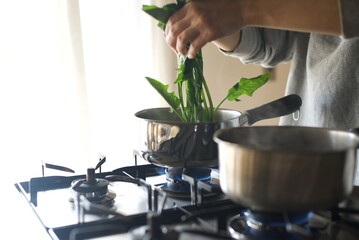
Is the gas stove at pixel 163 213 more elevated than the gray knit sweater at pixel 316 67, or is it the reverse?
the gray knit sweater at pixel 316 67

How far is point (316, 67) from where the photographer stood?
907 mm

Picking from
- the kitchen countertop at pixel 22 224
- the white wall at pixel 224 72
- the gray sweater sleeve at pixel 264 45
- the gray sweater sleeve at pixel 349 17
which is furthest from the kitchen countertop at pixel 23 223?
the white wall at pixel 224 72

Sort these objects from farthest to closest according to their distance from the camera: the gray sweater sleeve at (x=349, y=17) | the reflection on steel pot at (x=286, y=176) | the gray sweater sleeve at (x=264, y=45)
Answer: the gray sweater sleeve at (x=264, y=45) < the gray sweater sleeve at (x=349, y=17) < the reflection on steel pot at (x=286, y=176)

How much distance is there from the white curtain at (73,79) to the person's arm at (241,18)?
617mm

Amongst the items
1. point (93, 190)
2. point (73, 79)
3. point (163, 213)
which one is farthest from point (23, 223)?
point (73, 79)

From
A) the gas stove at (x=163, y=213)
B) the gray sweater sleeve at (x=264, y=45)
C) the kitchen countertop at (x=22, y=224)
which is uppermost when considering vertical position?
the gray sweater sleeve at (x=264, y=45)

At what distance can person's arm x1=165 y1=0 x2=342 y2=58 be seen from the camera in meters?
0.68

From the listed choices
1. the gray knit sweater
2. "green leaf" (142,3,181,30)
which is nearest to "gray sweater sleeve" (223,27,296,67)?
the gray knit sweater

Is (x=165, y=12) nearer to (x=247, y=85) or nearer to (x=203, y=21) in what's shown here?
(x=203, y=21)

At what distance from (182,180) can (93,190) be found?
0.17 meters

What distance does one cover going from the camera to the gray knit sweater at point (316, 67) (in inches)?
33.3

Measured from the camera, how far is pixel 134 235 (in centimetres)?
50

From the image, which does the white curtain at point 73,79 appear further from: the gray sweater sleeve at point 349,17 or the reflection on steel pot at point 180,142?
the gray sweater sleeve at point 349,17

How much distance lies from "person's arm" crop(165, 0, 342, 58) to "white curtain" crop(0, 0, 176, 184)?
0.62m
